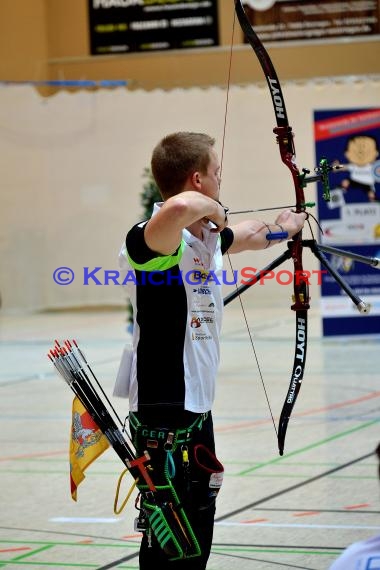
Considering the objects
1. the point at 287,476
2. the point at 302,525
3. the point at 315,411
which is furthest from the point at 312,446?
the point at 302,525

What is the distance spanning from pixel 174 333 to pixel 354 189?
8.81 meters

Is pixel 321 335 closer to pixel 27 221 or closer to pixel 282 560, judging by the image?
pixel 27 221

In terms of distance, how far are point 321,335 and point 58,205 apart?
21.9 ft

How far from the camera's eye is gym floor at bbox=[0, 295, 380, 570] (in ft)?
14.9

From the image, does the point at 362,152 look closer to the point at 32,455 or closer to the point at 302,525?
the point at 32,455

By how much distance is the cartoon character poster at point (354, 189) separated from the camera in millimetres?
11547

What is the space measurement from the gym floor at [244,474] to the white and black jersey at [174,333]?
1.39 meters

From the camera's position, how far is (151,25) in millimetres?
17797

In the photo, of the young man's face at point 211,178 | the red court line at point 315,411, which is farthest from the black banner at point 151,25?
the young man's face at point 211,178

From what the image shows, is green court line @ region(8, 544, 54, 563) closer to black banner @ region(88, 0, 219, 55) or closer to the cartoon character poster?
the cartoon character poster

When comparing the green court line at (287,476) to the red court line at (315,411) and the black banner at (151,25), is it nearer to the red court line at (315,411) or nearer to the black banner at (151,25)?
the red court line at (315,411)

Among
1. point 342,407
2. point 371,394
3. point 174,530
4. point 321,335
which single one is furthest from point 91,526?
point 321,335

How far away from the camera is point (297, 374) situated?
3.75m

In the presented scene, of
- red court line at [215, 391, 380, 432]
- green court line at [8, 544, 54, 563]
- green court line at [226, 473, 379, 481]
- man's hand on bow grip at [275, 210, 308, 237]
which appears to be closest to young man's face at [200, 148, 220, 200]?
man's hand on bow grip at [275, 210, 308, 237]
